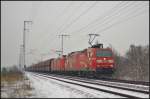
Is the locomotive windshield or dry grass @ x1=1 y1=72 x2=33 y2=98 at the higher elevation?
the locomotive windshield

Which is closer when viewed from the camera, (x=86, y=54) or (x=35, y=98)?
(x=35, y=98)

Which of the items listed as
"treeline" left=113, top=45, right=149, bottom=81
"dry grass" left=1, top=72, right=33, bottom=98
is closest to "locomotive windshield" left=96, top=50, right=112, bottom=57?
→ "treeline" left=113, top=45, right=149, bottom=81

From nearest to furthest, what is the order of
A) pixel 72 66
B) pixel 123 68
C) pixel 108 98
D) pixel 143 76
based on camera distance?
pixel 108 98 < pixel 143 76 < pixel 72 66 < pixel 123 68

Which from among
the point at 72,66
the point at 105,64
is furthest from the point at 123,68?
the point at 105,64

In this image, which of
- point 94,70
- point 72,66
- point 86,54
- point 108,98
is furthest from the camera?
point 72,66

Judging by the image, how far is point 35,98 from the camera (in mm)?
12203

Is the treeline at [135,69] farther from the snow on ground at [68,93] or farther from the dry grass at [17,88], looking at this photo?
the snow on ground at [68,93]

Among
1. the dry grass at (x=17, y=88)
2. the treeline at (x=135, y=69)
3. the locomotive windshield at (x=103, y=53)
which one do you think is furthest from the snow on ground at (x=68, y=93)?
the treeline at (x=135, y=69)

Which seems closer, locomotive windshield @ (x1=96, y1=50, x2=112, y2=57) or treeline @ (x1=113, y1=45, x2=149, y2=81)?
locomotive windshield @ (x1=96, y1=50, x2=112, y2=57)

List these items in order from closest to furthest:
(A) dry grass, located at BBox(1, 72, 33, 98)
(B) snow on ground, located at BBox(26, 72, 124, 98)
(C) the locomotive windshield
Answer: (B) snow on ground, located at BBox(26, 72, 124, 98), (A) dry grass, located at BBox(1, 72, 33, 98), (C) the locomotive windshield

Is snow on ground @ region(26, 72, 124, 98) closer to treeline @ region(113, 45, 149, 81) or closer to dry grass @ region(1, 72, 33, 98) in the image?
dry grass @ region(1, 72, 33, 98)

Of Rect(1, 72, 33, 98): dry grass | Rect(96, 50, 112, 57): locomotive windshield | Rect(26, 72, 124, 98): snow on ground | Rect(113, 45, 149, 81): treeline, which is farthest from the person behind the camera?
Rect(113, 45, 149, 81): treeline

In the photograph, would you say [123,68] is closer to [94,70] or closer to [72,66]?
[72,66]

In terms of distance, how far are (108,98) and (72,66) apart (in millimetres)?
25518
